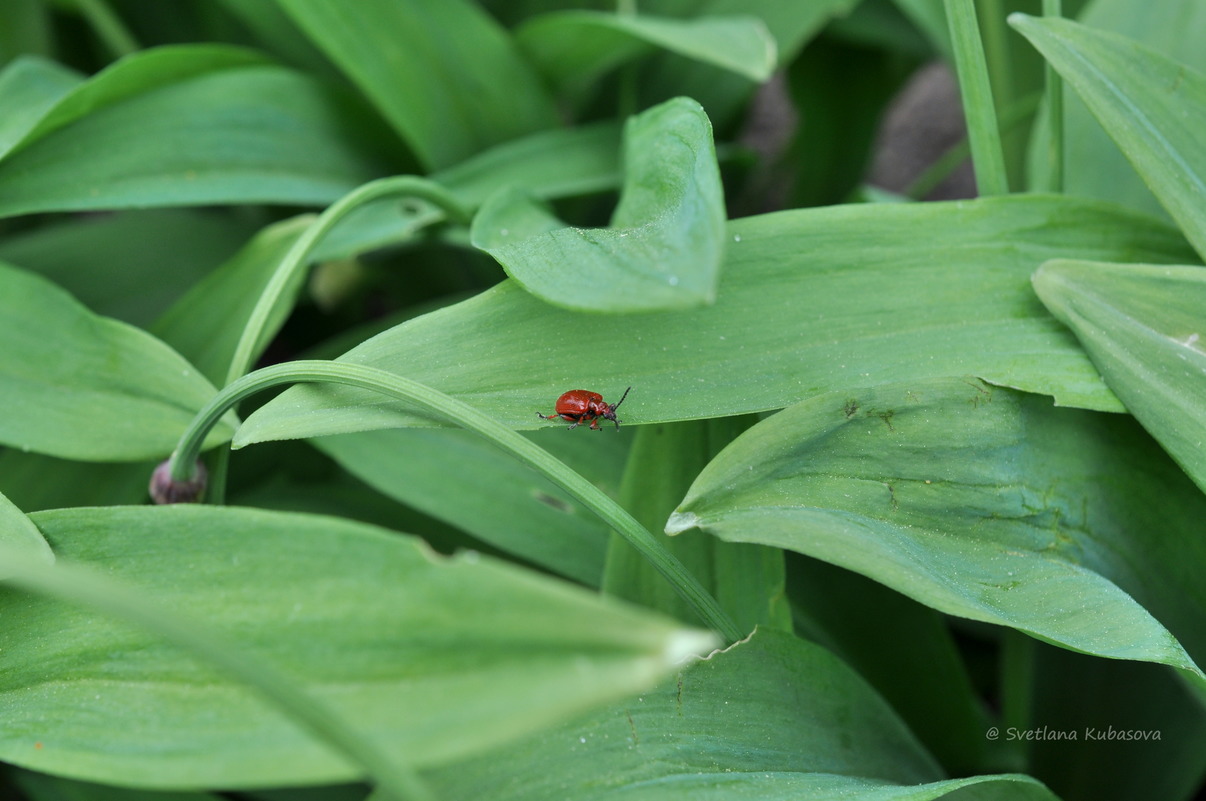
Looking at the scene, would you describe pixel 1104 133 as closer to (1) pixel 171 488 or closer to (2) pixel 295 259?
(2) pixel 295 259

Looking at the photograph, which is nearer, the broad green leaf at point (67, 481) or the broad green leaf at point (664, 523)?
the broad green leaf at point (664, 523)

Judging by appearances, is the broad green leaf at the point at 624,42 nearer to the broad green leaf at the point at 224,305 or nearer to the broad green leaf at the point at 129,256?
the broad green leaf at the point at 224,305

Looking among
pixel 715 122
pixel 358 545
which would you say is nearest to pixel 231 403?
pixel 358 545

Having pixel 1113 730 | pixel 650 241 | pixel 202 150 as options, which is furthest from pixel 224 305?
pixel 1113 730

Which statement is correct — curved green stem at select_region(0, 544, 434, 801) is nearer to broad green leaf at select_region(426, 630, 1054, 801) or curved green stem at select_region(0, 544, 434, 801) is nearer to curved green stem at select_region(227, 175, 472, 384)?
broad green leaf at select_region(426, 630, 1054, 801)

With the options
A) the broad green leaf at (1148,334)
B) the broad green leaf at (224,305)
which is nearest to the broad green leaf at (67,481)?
the broad green leaf at (224,305)

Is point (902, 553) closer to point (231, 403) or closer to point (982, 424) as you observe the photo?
point (982, 424)
